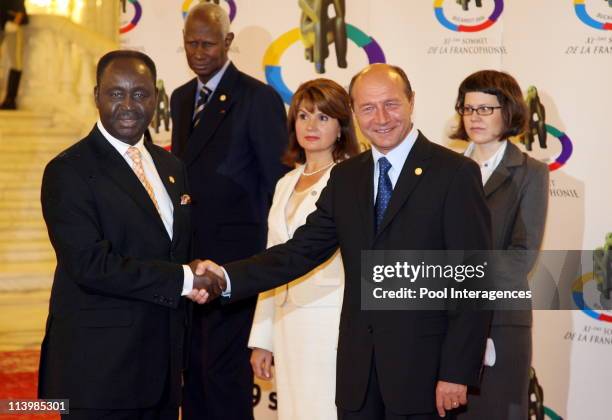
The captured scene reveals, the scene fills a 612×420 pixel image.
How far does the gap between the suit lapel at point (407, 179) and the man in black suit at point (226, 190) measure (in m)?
1.48

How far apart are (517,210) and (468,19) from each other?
1.55 metres

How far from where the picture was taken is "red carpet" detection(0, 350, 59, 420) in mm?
5750

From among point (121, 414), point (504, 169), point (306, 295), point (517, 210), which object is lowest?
point (121, 414)

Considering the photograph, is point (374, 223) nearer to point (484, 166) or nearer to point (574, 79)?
point (484, 166)

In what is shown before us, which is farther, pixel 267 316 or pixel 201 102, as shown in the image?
pixel 201 102

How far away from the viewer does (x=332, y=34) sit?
18.2ft

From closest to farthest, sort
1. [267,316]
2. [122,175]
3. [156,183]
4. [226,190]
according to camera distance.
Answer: [122,175]
[156,183]
[267,316]
[226,190]

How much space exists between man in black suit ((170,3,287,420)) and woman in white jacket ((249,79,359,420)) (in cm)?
41

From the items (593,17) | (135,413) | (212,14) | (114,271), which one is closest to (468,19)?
(593,17)

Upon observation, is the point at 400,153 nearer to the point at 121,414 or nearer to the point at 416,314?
the point at 416,314

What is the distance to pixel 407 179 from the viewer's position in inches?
123

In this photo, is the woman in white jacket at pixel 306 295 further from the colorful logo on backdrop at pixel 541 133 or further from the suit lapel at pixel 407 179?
the colorful logo on backdrop at pixel 541 133

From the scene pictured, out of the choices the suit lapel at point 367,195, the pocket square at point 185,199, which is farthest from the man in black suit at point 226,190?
the suit lapel at point 367,195

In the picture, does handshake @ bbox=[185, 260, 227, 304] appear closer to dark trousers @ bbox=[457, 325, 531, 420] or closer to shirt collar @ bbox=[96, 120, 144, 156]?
shirt collar @ bbox=[96, 120, 144, 156]
